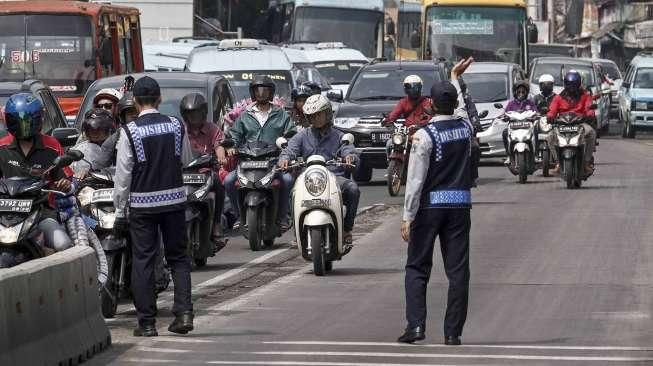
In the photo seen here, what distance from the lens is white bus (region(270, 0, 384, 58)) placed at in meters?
52.8

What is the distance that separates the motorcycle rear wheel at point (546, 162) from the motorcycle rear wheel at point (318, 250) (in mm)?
14339

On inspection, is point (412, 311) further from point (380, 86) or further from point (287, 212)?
point (380, 86)

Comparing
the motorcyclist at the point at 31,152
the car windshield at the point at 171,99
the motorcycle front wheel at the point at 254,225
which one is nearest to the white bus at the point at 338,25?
the car windshield at the point at 171,99

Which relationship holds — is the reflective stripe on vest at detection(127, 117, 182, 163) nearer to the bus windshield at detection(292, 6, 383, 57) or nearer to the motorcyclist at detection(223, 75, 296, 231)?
the motorcyclist at detection(223, 75, 296, 231)

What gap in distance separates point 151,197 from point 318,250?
4.08 meters

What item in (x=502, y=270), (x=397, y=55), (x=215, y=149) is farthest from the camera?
(x=397, y=55)

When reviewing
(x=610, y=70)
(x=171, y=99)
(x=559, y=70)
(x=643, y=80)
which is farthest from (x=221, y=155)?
(x=610, y=70)

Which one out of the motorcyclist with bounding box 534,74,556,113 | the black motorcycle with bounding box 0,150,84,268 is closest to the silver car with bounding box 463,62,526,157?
the motorcyclist with bounding box 534,74,556,113

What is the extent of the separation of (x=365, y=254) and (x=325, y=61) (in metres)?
26.9

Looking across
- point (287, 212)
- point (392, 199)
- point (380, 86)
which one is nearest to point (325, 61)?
point (380, 86)

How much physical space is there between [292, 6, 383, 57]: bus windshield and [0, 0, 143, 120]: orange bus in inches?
821

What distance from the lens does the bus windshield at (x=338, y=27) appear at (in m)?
53.1

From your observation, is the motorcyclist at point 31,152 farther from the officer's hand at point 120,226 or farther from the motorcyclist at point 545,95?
the motorcyclist at point 545,95

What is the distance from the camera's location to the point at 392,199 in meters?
25.1
